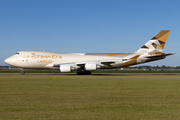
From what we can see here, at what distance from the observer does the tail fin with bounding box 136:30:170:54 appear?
128 ft

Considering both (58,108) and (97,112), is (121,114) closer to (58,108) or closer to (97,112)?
(97,112)

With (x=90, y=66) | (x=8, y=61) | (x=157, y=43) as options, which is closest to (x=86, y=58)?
(x=90, y=66)

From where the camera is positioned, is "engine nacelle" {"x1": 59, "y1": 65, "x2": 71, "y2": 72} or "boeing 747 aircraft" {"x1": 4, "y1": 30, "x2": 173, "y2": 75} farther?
"boeing 747 aircraft" {"x1": 4, "y1": 30, "x2": 173, "y2": 75}

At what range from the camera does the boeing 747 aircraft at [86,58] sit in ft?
121

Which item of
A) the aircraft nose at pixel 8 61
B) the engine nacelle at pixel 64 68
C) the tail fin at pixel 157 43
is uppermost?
the tail fin at pixel 157 43

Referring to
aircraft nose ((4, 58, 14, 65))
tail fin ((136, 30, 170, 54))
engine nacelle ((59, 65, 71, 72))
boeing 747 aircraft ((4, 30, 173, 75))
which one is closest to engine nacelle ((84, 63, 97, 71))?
boeing 747 aircraft ((4, 30, 173, 75))

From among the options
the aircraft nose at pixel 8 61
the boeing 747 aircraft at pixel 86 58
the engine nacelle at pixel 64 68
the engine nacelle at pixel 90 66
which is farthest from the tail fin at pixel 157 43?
the aircraft nose at pixel 8 61

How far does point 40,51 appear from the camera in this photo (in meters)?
39.2

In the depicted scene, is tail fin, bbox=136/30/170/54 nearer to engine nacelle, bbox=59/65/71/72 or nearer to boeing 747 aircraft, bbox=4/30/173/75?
boeing 747 aircraft, bbox=4/30/173/75

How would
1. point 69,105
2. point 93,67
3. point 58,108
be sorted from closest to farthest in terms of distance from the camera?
point 58,108
point 69,105
point 93,67

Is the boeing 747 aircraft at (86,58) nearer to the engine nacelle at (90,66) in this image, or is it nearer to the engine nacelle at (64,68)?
the engine nacelle at (90,66)

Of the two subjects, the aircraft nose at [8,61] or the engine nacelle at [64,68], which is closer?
the engine nacelle at [64,68]

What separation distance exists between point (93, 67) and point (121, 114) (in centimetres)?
2837

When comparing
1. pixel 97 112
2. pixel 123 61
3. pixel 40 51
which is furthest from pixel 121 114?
pixel 40 51
